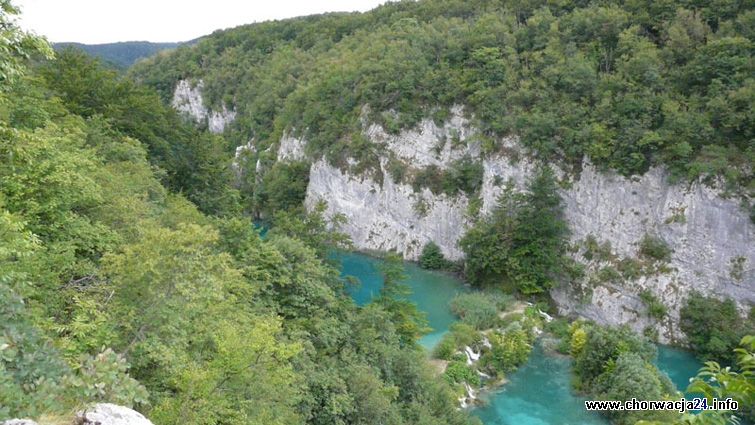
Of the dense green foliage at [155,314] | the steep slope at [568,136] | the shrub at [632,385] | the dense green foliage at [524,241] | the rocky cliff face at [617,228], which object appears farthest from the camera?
the dense green foliage at [524,241]

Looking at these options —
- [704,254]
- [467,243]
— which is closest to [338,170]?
[467,243]

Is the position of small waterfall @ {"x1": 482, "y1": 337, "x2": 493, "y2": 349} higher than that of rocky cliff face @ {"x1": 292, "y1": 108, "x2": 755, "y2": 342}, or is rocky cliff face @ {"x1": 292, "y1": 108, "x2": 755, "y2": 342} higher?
rocky cliff face @ {"x1": 292, "y1": 108, "x2": 755, "y2": 342}

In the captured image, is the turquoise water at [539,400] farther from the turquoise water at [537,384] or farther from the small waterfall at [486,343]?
the small waterfall at [486,343]

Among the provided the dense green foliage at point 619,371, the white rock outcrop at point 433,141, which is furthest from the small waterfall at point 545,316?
the white rock outcrop at point 433,141

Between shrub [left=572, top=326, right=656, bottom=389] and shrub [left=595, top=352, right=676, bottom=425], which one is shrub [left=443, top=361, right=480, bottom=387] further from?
shrub [left=595, top=352, right=676, bottom=425]

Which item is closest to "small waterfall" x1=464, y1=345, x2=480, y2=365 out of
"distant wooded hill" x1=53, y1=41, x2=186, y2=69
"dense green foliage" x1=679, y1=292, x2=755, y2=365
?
"dense green foliage" x1=679, y1=292, x2=755, y2=365

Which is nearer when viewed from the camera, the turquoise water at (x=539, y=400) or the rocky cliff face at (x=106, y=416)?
the rocky cliff face at (x=106, y=416)
